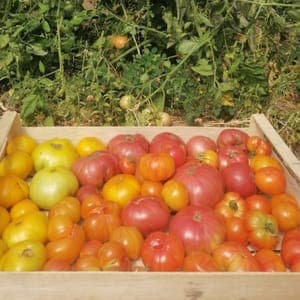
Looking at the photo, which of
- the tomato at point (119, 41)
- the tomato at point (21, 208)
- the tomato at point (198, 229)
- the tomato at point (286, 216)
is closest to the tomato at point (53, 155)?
the tomato at point (21, 208)

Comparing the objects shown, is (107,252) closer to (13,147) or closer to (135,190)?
(135,190)

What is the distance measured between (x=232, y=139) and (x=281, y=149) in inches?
8.9

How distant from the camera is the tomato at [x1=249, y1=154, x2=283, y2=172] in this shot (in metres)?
2.03

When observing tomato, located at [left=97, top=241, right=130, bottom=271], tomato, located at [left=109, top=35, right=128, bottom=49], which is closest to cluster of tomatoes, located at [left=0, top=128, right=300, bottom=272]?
tomato, located at [left=97, top=241, right=130, bottom=271]

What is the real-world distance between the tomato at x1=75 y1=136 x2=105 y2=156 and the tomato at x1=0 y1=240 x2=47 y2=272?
2.12ft

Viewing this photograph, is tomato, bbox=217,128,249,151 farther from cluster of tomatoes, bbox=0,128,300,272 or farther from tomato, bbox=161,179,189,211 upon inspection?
tomato, bbox=161,179,189,211

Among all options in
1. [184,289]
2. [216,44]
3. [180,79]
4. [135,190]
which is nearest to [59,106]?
[180,79]

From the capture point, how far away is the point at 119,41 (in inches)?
124

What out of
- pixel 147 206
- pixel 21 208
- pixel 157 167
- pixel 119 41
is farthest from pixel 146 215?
pixel 119 41

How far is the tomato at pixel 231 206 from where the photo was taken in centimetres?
179

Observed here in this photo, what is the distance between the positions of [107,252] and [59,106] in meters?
1.67

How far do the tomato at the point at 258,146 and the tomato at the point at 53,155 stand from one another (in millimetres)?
796

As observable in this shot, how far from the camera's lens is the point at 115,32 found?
3254 mm

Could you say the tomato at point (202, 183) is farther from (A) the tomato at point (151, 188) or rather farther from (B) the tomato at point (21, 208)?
(B) the tomato at point (21, 208)
